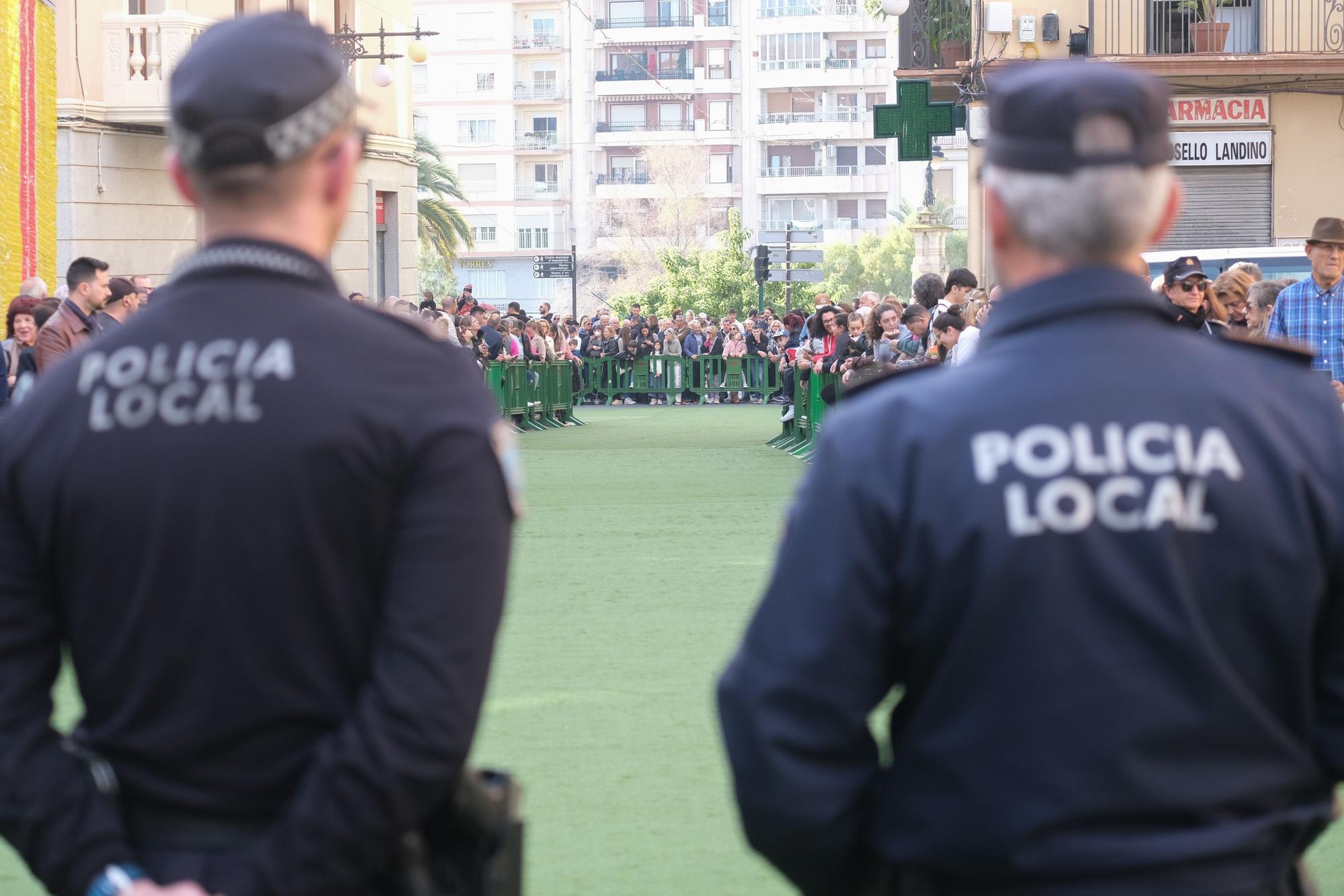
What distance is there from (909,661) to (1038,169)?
62cm

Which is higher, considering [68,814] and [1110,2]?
[1110,2]

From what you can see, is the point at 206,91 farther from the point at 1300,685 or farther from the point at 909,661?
the point at 1300,685

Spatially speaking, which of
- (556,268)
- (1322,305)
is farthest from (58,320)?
(556,268)

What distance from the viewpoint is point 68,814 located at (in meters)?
2.17

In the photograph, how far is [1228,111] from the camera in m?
25.3

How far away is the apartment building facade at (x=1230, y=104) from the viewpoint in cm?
2514

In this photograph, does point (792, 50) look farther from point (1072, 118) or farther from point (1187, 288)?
point (1072, 118)

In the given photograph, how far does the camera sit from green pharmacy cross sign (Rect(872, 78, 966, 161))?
22.3 m

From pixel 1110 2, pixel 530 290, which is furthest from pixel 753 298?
pixel 530 290

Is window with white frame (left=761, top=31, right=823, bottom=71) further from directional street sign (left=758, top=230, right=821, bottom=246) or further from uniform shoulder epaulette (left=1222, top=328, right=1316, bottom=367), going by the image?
uniform shoulder epaulette (left=1222, top=328, right=1316, bottom=367)

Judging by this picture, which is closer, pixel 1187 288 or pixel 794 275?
pixel 1187 288

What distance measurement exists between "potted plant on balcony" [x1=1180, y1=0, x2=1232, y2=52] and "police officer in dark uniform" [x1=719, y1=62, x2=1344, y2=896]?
2441 centimetres

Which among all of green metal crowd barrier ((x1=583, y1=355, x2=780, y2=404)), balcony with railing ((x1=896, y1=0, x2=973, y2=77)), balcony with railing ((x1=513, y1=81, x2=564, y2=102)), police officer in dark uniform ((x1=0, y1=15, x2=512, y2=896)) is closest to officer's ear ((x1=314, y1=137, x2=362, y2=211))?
police officer in dark uniform ((x1=0, y1=15, x2=512, y2=896))

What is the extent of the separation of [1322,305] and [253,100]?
8.46m
